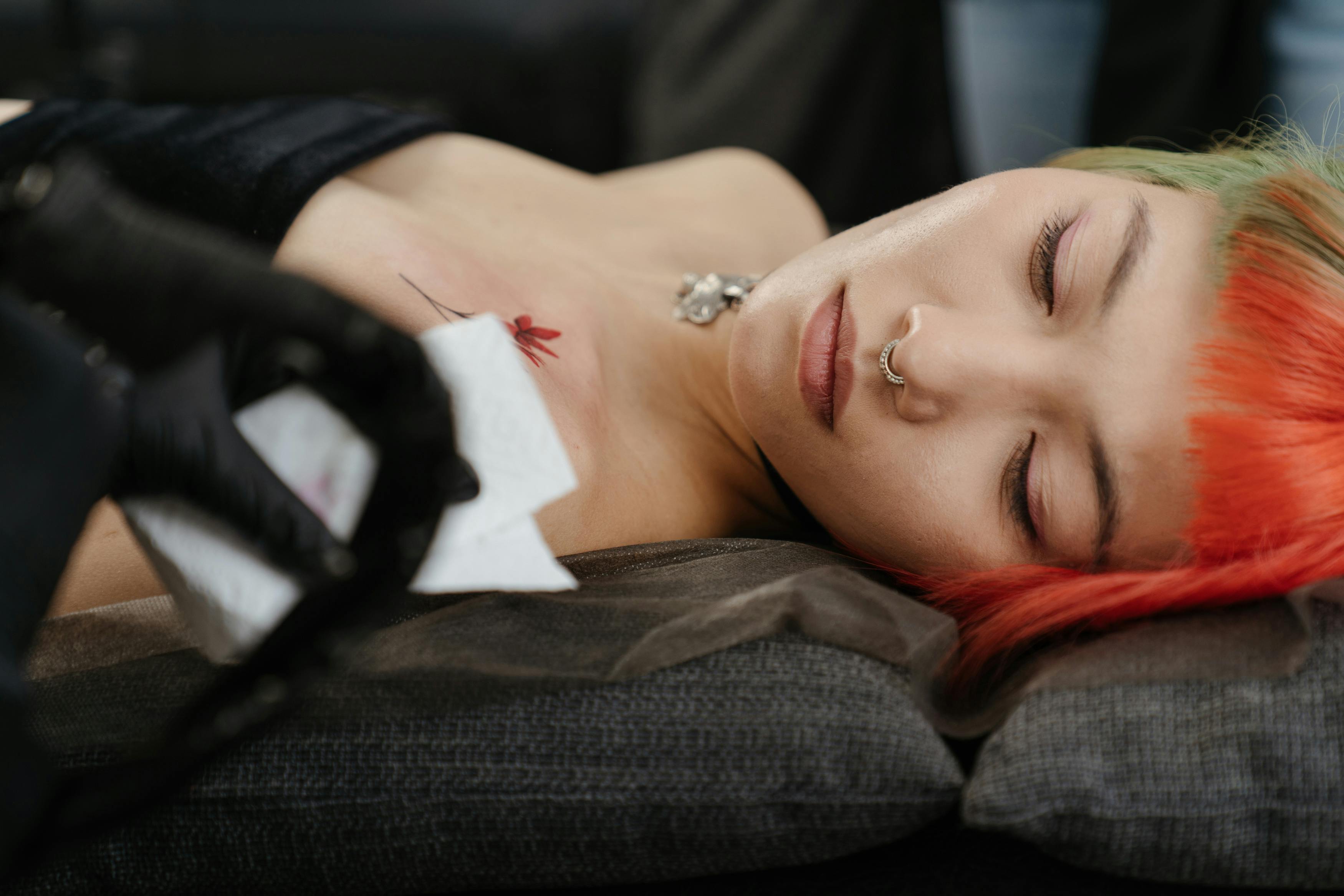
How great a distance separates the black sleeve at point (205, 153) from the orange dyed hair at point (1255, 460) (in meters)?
0.72

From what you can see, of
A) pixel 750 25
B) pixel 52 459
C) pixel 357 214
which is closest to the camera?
pixel 52 459

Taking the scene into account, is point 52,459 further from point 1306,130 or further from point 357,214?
point 1306,130

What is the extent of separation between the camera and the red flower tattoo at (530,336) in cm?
88

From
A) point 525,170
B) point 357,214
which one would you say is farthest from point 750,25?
point 357,214

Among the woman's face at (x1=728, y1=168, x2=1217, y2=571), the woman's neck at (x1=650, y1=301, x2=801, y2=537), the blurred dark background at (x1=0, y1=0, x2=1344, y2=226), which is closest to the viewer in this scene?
the woman's face at (x1=728, y1=168, x2=1217, y2=571)

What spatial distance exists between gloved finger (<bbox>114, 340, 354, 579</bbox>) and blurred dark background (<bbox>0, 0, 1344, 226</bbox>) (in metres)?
1.28

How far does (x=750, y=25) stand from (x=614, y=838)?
153 cm

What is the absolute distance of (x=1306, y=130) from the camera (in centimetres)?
156

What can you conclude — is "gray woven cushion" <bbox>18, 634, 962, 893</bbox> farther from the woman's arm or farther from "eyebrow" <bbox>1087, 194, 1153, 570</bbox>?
the woman's arm

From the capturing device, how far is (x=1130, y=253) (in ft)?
2.58

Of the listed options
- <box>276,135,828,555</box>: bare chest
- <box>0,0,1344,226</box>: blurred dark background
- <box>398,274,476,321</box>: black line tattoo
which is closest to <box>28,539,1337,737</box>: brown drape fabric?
<box>276,135,828,555</box>: bare chest

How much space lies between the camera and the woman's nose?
2.49ft

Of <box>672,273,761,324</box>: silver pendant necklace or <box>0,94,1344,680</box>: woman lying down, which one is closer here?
<box>0,94,1344,680</box>: woman lying down

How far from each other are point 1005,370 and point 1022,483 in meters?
0.11
